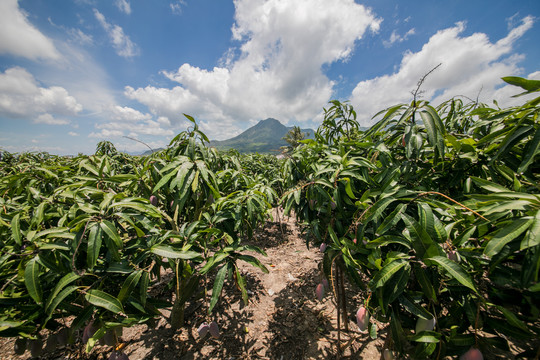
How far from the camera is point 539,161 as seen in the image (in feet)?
4.31

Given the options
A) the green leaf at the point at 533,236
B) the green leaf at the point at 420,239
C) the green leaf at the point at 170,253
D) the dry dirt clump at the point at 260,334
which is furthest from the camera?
the dry dirt clump at the point at 260,334

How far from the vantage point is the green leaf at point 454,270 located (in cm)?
82

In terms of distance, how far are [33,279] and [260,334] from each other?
2423mm

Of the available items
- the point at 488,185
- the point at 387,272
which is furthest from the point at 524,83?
the point at 387,272

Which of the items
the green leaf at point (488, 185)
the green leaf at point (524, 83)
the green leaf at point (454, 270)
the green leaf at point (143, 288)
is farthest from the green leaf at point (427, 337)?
the green leaf at point (143, 288)

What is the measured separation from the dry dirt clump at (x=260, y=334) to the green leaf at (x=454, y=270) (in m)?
1.83

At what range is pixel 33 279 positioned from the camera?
3.90 feet

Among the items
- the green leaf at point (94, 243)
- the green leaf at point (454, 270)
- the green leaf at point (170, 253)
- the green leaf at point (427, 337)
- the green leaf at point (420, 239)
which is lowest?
the green leaf at point (427, 337)

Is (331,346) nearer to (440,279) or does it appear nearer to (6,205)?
(440,279)

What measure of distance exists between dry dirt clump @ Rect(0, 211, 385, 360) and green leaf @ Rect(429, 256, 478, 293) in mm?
1827

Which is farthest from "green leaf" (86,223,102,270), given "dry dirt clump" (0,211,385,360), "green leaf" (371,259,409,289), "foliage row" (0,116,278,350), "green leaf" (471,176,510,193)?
"green leaf" (471,176,510,193)

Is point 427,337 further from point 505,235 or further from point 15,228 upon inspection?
point 15,228

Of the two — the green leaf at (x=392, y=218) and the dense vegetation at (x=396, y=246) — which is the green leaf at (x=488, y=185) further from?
the green leaf at (x=392, y=218)

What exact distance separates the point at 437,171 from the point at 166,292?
4168 millimetres
